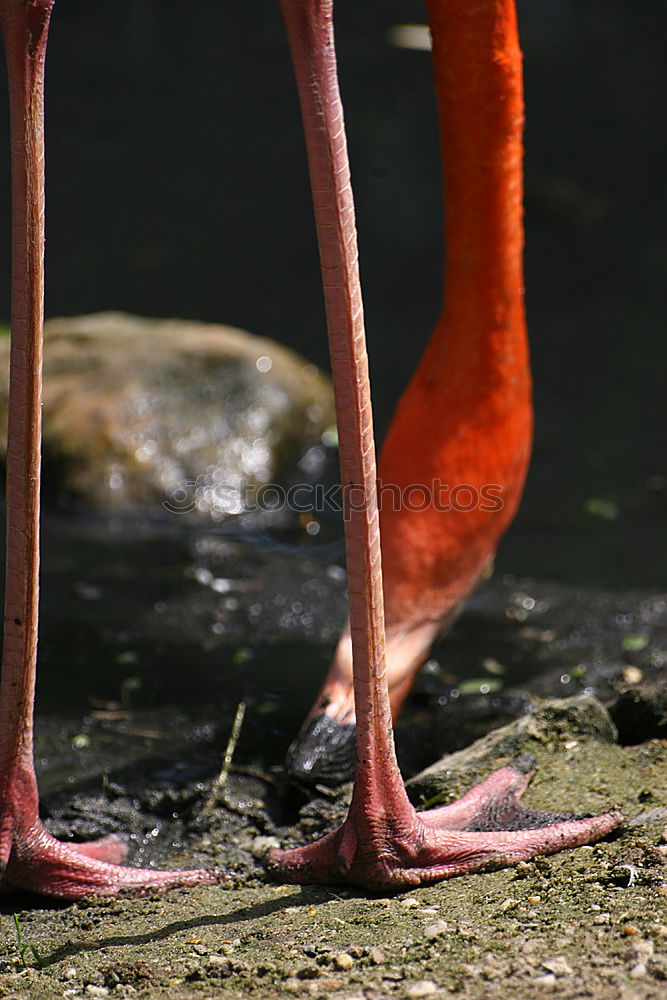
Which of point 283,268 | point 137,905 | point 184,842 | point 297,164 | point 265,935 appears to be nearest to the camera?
point 265,935

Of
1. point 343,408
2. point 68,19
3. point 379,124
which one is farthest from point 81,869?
point 68,19

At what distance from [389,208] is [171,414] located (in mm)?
3571

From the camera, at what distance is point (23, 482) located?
210 cm

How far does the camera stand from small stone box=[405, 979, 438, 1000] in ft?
5.73

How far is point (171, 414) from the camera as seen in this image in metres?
5.28

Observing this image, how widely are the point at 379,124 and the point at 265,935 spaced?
26.8 feet

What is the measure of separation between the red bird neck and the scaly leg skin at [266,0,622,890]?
76cm

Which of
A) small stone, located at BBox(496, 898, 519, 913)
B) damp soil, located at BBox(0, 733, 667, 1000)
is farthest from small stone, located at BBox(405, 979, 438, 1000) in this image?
small stone, located at BBox(496, 898, 519, 913)

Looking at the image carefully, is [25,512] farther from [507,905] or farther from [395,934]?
[507,905]

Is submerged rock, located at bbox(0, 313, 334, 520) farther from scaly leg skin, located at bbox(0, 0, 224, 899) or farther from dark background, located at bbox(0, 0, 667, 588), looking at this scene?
scaly leg skin, located at bbox(0, 0, 224, 899)

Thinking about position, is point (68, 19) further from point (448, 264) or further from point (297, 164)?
point (448, 264)

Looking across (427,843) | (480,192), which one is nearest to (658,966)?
(427,843)

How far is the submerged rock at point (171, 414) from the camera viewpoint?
4.97 m
